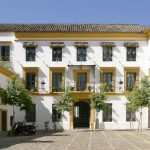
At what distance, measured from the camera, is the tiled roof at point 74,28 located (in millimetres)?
49938

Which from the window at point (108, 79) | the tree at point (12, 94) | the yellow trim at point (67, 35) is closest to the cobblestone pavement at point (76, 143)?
the tree at point (12, 94)

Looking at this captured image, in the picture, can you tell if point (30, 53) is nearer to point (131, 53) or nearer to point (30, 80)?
point (30, 80)

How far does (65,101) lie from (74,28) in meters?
8.46

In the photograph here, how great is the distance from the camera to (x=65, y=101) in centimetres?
4681

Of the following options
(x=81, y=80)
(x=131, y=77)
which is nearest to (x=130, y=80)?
(x=131, y=77)

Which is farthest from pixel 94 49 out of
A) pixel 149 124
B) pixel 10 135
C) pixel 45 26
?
pixel 10 135

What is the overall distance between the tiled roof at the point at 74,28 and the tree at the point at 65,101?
670cm

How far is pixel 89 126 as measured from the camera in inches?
1973

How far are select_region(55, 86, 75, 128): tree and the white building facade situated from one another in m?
1.93

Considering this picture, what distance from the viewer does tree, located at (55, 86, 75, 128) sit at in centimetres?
4691

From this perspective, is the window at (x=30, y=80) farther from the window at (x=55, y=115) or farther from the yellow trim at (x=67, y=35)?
the yellow trim at (x=67, y=35)

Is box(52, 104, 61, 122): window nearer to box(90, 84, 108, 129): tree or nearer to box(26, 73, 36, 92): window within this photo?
box(26, 73, 36, 92): window

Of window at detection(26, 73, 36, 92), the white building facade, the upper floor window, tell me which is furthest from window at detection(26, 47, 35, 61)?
the upper floor window

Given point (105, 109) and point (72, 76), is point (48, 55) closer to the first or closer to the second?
point (72, 76)
